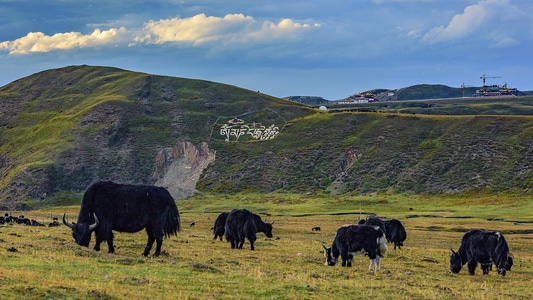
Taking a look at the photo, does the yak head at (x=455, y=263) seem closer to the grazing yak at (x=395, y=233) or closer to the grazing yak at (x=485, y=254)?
the grazing yak at (x=485, y=254)

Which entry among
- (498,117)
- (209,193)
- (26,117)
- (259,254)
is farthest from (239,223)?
(26,117)

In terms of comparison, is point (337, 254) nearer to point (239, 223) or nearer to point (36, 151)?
point (239, 223)

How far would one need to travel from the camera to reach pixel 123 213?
29.9m

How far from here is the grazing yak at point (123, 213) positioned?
29172 mm

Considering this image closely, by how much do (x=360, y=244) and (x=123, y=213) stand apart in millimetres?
11365

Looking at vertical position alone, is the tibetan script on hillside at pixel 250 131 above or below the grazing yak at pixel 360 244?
above

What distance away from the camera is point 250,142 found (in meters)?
159

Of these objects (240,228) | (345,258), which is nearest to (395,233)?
(240,228)

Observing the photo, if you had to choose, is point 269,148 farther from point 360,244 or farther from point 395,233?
point 360,244

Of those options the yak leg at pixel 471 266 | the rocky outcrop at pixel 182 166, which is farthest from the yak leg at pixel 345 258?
the rocky outcrop at pixel 182 166

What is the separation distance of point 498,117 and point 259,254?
423 ft

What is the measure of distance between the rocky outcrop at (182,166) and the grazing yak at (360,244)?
105333 mm

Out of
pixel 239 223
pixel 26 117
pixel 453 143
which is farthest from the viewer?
pixel 26 117

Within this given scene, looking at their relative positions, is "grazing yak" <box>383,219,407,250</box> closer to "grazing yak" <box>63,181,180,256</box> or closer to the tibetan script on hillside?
"grazing yak" <box>63,181,180,256</box>
